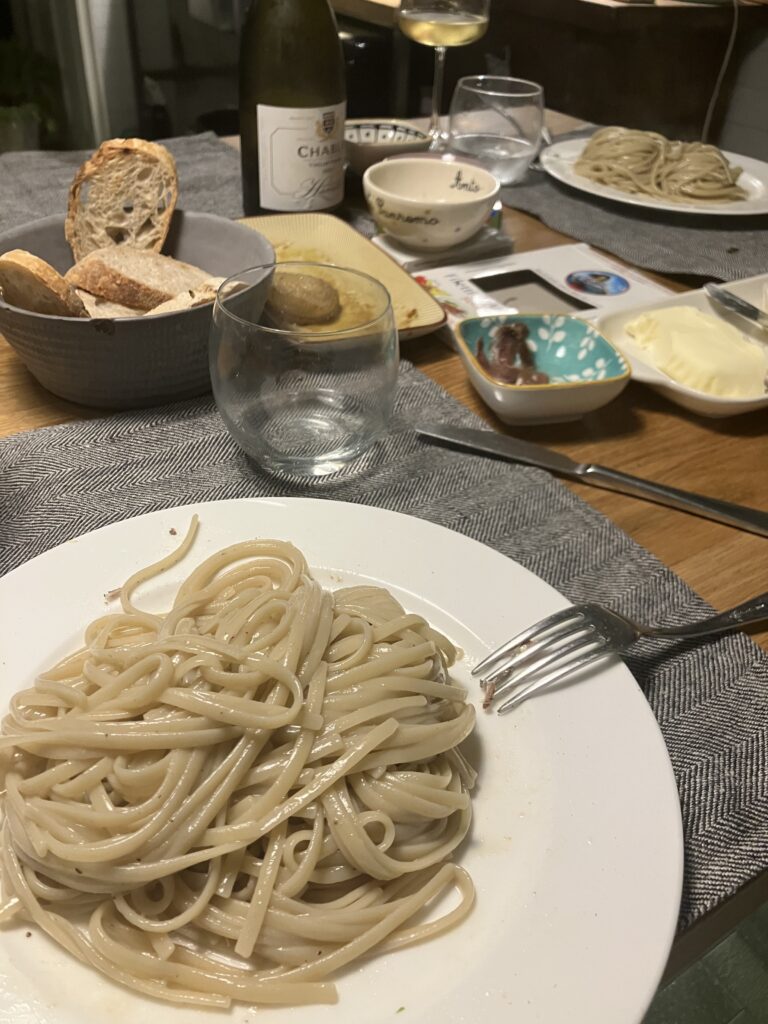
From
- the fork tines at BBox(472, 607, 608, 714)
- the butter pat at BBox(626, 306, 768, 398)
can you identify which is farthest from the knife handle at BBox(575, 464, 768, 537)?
the fork tines at BBox(472, 607, 608, 714)

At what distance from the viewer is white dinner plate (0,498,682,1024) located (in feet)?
1.64

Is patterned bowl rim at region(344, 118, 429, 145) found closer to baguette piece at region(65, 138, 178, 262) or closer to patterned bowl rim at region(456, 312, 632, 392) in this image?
baguette piece at region(65, 138, 178, 262)

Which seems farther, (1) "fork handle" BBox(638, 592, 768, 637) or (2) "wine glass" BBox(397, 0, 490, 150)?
(2) "wine glass" BBox(397, 0, 490, 150)

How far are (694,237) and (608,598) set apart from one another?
1239 millimetres

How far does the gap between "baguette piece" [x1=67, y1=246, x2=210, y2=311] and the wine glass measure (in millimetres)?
1032

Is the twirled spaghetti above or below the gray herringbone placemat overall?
above

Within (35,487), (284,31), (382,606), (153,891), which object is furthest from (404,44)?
(153,891)

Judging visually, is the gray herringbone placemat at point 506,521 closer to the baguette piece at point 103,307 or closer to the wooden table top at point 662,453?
the wooden table top at point 662,453

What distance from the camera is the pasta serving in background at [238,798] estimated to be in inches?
21.8

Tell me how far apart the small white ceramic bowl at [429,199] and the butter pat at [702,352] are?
0.44 meters

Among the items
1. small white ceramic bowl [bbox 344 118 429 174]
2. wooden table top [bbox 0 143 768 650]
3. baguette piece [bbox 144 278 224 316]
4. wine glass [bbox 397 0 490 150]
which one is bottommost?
wooden table top [bbox 0 143 768 650]

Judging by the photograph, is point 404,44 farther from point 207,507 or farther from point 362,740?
point 362,740

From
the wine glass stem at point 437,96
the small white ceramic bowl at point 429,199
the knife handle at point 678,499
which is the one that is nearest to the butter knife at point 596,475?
the knife handle at point 678,499

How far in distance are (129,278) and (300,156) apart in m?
0.55
